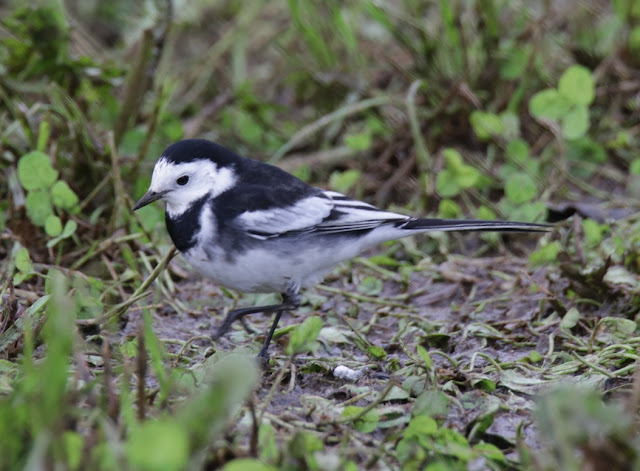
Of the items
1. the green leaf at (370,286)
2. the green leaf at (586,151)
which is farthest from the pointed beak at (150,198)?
the green leaf at (586,151)

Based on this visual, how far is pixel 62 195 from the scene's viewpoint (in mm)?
4246

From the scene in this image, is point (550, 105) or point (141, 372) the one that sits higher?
point (141, 372)

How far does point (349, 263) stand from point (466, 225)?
1066 millimetres

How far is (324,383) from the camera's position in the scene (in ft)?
11.2

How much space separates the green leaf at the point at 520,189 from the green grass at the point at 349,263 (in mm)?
11

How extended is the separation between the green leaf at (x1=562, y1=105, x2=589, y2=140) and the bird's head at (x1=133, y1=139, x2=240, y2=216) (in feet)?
7.85

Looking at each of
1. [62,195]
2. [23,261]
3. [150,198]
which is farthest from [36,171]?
[150,198]

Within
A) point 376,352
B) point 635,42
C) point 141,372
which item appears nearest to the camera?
point 141,372

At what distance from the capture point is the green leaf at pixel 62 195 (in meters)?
4.23

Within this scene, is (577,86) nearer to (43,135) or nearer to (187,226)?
(187,226)

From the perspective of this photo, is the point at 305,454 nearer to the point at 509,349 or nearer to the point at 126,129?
the point at 509,349

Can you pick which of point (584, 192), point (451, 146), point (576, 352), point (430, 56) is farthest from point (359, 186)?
point (576, 352)

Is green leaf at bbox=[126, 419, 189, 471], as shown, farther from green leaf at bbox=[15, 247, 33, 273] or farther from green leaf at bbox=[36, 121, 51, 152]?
green leaf at bbox=[36, 121, 51, 152]

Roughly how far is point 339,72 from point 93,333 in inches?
128
